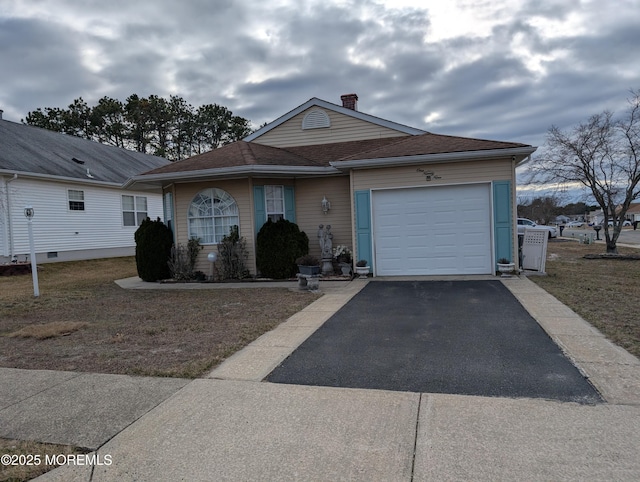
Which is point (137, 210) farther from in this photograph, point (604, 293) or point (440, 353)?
point (604, 293)

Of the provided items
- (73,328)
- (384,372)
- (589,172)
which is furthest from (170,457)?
(589,172)

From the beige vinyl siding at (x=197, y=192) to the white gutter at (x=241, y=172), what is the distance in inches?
14.3

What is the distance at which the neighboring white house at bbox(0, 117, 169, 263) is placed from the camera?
14.6m

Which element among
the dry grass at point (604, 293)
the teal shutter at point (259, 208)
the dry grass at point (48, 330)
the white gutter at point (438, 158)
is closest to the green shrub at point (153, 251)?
the teal shutter at point (259, 208)

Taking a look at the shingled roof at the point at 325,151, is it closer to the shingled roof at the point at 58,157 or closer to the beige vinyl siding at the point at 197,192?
the beige vinyl siding at the point at 197,192

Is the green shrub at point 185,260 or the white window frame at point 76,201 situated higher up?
the white window frame at point 76,201

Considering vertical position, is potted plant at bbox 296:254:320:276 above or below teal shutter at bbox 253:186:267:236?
below

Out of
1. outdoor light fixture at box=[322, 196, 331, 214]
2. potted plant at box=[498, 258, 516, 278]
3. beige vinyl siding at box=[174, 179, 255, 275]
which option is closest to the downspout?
beige vinyl siding at box=[174, 179, 255, 275]

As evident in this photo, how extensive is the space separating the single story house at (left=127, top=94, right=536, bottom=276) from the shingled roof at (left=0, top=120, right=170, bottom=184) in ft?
19.5

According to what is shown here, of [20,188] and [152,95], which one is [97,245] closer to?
[20,188]

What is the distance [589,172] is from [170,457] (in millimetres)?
17244

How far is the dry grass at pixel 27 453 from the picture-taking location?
2.60 m

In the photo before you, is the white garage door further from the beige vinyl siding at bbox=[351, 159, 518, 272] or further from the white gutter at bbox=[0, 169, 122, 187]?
the white gutter at bbox=[0, 169, 122, 187]

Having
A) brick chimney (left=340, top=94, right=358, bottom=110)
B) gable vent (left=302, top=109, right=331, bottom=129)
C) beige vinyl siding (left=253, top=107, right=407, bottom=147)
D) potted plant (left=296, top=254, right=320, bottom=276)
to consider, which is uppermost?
brick chimney (left=340, top=94, right=358, bottom=110)
